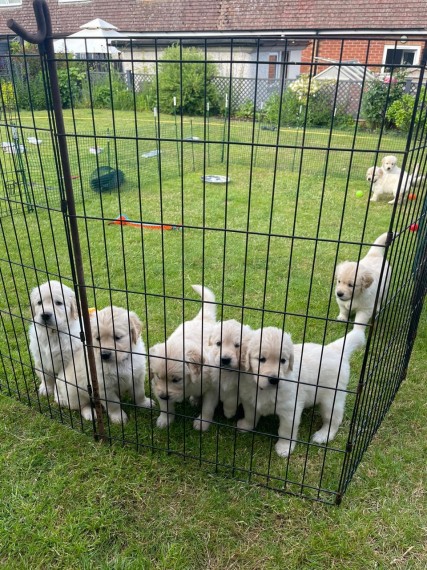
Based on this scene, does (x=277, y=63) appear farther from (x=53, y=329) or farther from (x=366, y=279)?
(x=366, y=279)

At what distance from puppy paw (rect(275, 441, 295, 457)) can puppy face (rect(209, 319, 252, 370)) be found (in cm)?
63

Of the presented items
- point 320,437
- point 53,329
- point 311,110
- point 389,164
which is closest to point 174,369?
point 53,329

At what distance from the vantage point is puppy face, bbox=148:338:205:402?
110 inches

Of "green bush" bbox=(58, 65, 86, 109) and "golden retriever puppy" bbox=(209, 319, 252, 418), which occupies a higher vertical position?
"green bush" bbox=(58, 65, 86, 109)

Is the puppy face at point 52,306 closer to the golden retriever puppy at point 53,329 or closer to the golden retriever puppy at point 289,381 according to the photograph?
the golden retriever puppy at point 53,329

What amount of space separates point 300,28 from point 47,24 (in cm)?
1742

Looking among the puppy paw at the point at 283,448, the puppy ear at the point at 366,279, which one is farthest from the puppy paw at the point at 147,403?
the puppy ear at the point at 366,279

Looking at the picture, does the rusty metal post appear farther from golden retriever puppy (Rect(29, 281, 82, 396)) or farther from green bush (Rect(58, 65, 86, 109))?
golden retriever puppy (Rect(29, 281, 82, 396))

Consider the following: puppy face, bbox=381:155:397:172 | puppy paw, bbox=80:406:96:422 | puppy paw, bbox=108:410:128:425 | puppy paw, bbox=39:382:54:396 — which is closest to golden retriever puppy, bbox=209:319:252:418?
puppy paw, bbox=108:410:128:425

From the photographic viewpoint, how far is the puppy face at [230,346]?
8.75 ft

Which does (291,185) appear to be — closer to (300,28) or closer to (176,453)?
(176,453)

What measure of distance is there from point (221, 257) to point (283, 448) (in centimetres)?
338

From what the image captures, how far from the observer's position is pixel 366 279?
168 inches

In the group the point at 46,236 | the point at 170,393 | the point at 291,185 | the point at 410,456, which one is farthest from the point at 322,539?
the point at 291,185
